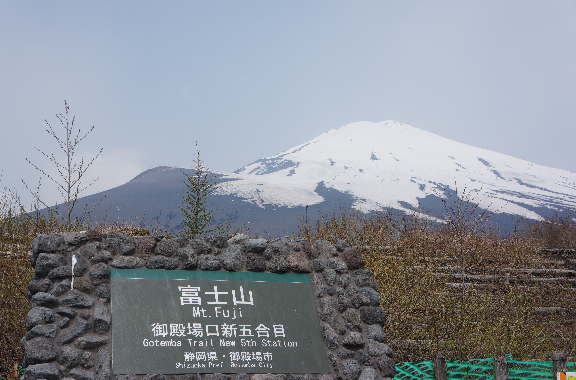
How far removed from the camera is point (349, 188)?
15262 centimetres

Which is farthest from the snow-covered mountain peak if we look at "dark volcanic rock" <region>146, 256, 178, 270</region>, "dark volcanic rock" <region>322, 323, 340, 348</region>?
"dark volcanic rock" <region>146, 256, 178, 270</region>

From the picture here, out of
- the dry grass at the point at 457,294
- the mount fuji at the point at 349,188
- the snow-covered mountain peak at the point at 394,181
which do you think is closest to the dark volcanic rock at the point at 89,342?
the dry grass at the point at 457,294

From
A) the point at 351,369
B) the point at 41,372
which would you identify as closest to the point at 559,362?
the point at 351,369

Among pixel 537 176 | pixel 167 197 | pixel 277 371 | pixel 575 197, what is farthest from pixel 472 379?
pixel 537 176

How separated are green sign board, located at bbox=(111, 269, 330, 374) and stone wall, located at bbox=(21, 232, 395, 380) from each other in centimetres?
10

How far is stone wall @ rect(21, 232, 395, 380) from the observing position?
16.5 ft

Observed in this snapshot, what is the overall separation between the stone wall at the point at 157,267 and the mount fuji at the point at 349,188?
99.8m

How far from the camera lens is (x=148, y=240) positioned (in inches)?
230

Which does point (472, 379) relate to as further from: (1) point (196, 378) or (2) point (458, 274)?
(2) point (458, 274)

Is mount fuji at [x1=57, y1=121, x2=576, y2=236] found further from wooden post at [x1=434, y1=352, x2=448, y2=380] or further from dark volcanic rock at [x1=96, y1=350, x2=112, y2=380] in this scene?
dark volcanic rock at [x1=96, y1=350, x2=112, y2=380]

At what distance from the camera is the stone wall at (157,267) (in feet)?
16.5

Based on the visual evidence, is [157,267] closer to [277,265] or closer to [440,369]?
[277,265]

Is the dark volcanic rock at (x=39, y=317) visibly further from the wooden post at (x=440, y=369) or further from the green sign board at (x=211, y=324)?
the wooden post at (x=440, y=369)

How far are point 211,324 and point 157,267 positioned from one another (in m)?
0.95
